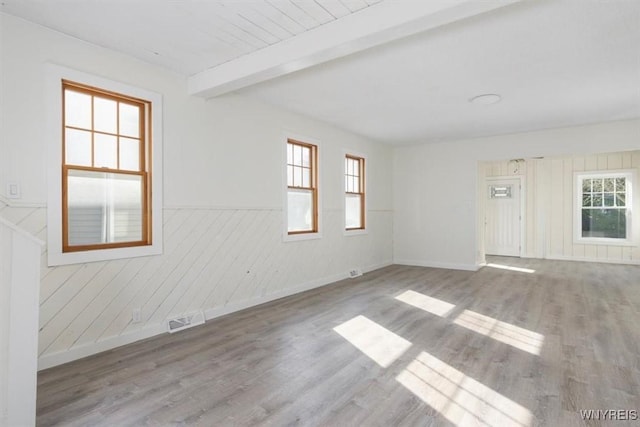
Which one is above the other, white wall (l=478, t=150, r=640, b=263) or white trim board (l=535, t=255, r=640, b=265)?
white wall (l=478, t=150, r=640, b=263)

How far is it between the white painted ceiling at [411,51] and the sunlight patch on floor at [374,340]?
2730 millimetres

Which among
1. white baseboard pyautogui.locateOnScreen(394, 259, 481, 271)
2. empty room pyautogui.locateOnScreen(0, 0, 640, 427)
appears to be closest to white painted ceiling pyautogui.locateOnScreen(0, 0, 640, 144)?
empty room pyautogui.locateOnScreen(0, 0, 640, 427)

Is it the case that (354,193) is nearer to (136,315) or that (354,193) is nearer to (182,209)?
(182,209)

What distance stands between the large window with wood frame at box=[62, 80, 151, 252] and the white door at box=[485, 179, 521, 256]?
29.2 feet

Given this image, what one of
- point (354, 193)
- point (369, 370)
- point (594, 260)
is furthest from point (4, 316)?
point (594, 260)

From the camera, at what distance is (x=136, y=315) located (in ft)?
10.6

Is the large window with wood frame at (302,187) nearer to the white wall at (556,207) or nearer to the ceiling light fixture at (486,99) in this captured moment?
the ceiling light fixture at (486,99)

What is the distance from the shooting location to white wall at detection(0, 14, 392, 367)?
8.59 feet

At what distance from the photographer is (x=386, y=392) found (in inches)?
89.9

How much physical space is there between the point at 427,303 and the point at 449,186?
3.52m

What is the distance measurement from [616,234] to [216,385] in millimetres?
9433

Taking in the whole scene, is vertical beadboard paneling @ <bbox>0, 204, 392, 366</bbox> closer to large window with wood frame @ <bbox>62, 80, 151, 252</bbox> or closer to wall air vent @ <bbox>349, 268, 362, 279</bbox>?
large window with wood frame @ <bbox>62, 80, 151, 252</bbox>

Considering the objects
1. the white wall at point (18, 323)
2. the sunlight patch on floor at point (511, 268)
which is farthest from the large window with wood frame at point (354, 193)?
the white wall at point (18, 323)

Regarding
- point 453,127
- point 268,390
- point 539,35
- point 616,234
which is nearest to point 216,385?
point 268,390
